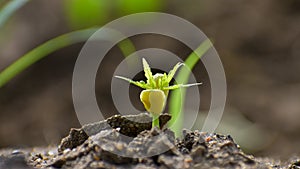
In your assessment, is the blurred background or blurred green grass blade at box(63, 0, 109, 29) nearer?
the blurred background

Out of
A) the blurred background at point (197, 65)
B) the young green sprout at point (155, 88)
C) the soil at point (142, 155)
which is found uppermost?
the blurred background at point (197, 65)

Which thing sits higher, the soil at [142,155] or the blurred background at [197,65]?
the blurred background at [197,65]

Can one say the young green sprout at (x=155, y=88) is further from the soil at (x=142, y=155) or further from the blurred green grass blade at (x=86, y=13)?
the blurred green grass blade at (x=86, y=13)

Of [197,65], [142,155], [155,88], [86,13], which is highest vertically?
[86,13]

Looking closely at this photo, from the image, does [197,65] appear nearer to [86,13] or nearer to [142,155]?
[86,13]

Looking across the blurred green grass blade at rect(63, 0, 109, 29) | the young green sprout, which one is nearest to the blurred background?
the blurred green grass blade at rect(63, 0, 109, 29)

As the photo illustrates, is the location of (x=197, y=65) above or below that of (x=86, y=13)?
below

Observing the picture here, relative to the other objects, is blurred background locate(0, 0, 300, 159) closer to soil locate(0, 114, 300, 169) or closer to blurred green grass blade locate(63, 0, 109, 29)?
blurred green grass blade locate(63, 0, 109, 29)

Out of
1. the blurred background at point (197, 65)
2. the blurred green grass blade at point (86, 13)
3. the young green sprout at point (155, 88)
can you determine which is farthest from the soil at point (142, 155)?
the blurred green grass blade at point (86, 13)

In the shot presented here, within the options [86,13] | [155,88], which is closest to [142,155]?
[155,88]
